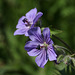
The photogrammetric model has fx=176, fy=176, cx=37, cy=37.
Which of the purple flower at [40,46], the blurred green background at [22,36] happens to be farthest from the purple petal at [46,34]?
the blurred green background at [22,36]

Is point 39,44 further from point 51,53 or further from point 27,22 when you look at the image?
point 27,22

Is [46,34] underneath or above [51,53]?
above

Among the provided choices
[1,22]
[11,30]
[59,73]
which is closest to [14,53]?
[11,30]

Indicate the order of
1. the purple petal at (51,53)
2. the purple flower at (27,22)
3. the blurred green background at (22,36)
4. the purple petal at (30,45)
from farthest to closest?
1. the blurred green background at (22,36)
2. the purple flower at (27,22)
3. the purple petal at (30,45)
4. the purple petal at (51,53)

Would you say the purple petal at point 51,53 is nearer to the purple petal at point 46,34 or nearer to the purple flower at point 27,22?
the purple petal at point 46,34

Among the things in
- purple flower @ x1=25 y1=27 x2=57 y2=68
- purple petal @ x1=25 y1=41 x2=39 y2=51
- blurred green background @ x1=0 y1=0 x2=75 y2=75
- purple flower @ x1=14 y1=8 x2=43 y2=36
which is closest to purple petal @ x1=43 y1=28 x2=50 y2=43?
purple flower @ x1=25 y1=27 x2=57 y2=68

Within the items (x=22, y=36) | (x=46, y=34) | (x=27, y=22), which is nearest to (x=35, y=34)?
(x=46, y=34)
